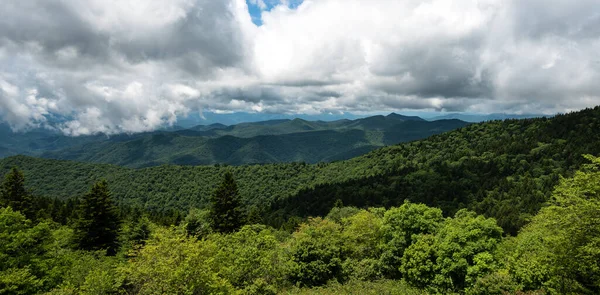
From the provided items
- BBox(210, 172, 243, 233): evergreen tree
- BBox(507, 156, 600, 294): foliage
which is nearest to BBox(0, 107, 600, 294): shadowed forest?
BBox(507, 156, 600, 294): foliage

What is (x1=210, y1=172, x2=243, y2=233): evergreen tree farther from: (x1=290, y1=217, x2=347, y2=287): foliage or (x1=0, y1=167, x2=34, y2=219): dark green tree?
(x1=0, y1=167, x2=34, y2=219): dark green tree

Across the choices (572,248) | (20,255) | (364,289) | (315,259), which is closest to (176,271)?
(20,255)

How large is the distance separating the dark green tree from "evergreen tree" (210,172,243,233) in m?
34.6

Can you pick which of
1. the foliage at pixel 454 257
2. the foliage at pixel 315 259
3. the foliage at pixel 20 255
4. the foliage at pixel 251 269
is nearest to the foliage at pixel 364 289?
the foliage at pixel 315 259

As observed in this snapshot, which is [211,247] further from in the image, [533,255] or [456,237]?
[533,255]

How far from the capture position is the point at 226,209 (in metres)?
56.9

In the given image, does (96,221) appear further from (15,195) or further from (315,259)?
(315,259)

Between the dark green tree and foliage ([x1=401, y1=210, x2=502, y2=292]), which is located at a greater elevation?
the dark green tree

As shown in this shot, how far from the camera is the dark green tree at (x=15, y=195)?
57.6 metres

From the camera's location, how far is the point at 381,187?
172 metres

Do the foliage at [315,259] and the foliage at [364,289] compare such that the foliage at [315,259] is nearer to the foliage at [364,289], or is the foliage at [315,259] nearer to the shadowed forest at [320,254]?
the shadowed forest at [320,254]

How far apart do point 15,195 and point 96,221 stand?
66.4 ft

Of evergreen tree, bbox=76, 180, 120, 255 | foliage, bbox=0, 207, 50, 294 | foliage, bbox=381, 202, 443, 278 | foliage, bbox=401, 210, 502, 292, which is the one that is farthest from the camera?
evergreen tree, bbox=76, 180, 120, 255

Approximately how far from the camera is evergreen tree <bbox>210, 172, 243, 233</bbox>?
56.3 m
